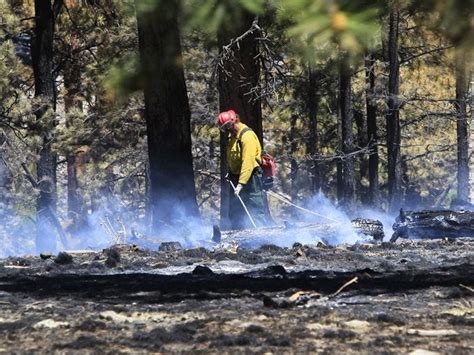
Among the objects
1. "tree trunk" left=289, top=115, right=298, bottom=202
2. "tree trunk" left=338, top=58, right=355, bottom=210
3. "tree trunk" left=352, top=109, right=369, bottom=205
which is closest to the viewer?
"tree trunk" left=338, top=58, right=355, bottom=210

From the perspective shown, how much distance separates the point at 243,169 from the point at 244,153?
0.22m

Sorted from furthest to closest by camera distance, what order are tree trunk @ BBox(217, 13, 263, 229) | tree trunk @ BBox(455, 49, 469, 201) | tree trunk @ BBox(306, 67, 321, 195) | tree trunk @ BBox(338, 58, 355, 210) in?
tree trunk @ BBox(306, 67, 321, 195) < tree trunk @ BBox(455, 49, 469, 201) < tree trunk @ BBox(338, 58, 355, 210) < tree trunk @ BBox(217, 13, 263, 229)

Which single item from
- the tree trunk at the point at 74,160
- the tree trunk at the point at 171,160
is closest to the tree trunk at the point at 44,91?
the tree trunk at the point at 74,160

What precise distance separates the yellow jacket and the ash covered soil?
165 inches

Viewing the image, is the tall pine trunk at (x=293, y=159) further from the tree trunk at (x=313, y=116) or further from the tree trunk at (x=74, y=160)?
the tree trunk at (x=74, y=160)

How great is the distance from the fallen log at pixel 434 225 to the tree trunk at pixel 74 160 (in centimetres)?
1277

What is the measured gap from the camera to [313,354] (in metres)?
4.00

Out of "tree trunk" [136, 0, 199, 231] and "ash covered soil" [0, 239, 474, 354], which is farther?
"tree trunk" [136, 0, 199, 231]

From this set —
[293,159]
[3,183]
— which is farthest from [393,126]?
[3,183]

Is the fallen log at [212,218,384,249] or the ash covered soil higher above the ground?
the fallen log at [212,218,384,249]

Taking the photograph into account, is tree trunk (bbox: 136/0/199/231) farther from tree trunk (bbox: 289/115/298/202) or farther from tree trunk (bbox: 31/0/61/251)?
tree trunk (bbox: 289/115/298/202)

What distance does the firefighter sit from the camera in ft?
41.8

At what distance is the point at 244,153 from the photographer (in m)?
12.8

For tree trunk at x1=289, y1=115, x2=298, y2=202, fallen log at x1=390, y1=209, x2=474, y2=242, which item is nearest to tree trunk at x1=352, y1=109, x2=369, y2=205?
tree trunk at x1=289, y1=115, x2=298, y2=202
